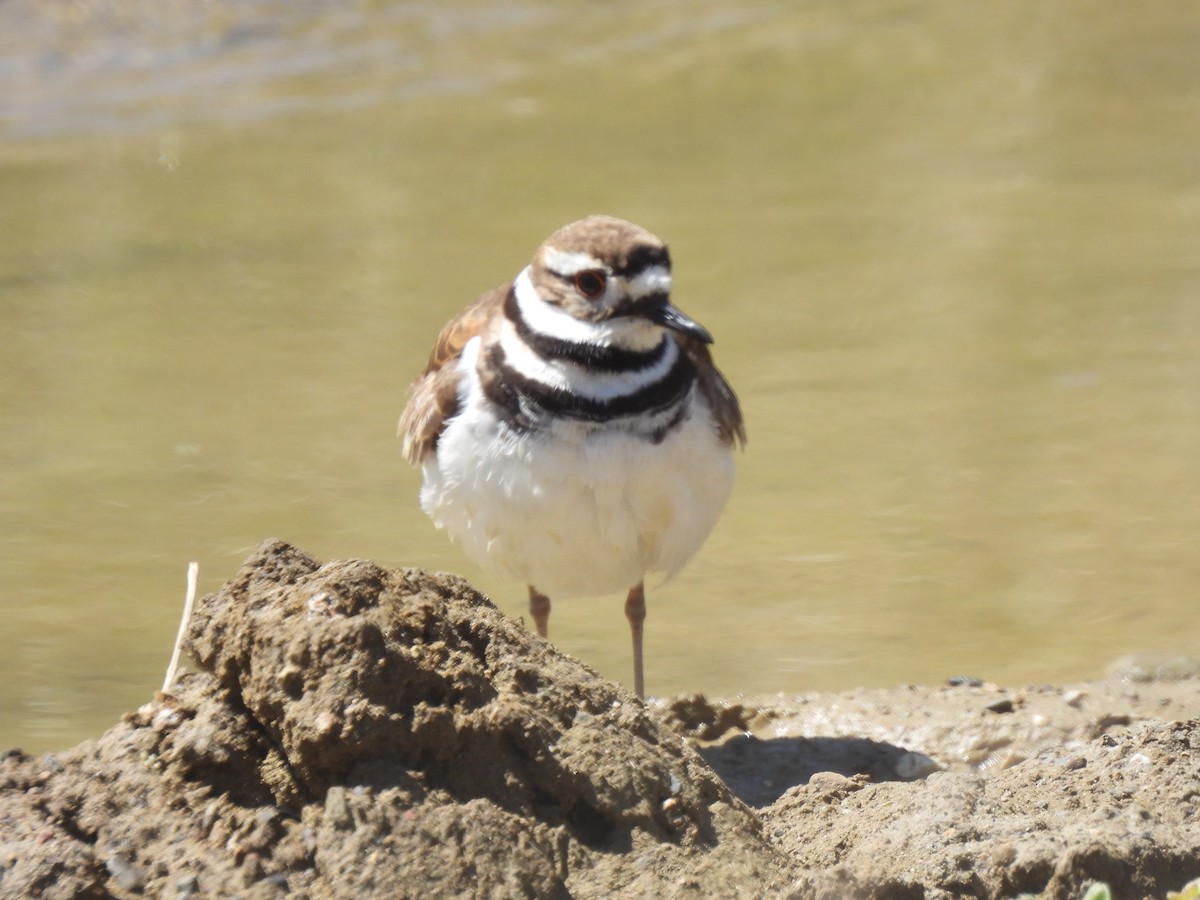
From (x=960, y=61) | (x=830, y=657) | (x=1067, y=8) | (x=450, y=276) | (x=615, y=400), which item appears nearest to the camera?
(x=615, y=400)

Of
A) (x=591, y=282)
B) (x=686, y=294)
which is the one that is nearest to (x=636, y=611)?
(x=591, y=282)

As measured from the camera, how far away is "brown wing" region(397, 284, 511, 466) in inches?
208

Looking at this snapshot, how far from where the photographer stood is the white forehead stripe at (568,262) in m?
5.01

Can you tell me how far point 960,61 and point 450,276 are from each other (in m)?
6.14

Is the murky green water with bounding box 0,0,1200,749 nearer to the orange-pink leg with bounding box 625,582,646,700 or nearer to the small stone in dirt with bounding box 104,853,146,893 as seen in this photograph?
the orange-pink leg with bounding box 625,582,646,700

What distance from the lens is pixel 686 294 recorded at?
9.35m

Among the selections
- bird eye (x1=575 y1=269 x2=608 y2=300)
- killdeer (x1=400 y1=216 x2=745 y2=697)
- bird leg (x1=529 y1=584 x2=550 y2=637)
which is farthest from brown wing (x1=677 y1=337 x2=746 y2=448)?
bird leg (x1=529 y1=584 x2=550 y2=637)

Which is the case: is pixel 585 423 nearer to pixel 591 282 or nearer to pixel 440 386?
pixel 591 282

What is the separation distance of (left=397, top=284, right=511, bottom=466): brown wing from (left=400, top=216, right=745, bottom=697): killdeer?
15 mm

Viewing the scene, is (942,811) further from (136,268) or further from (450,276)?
(136,268)

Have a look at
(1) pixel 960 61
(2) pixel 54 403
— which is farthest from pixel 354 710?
(1) pixel 960 61

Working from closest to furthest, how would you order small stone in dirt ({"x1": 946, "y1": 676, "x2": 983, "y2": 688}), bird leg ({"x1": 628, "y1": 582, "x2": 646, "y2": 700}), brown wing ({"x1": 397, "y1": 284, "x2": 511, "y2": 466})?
1. brown wing ({"x1": 397, "y1": 284, "x2": 511, "y2": 466})
2. small stone in dirt ({"x1": 946, "y1": 676, "x2": 983, "y2": 688})
3. bird leg ({"x1": 628, "y1": 582, "x2": 646, "y2": 700})

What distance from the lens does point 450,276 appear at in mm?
9719

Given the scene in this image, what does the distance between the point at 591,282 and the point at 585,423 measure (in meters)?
0.44
